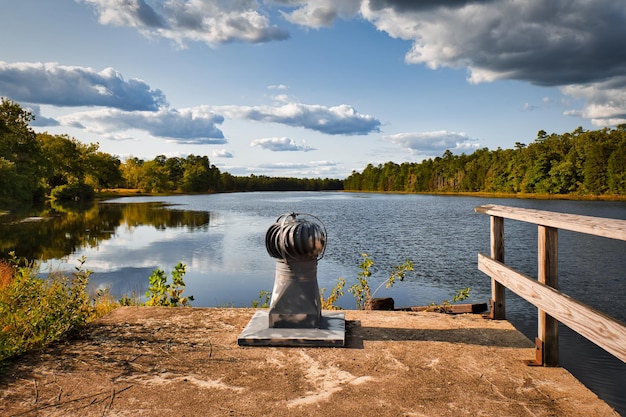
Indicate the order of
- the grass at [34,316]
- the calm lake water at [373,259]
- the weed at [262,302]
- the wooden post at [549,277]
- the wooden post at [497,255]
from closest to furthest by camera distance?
the wooden post at [549,277] → the grass at [34,316] → the wooden post at [497,255] → the weed at [262,302] → the calm lake water at [373,259]

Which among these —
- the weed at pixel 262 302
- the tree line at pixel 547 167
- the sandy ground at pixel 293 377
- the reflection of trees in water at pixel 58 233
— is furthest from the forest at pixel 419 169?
the sandy ground at pixel 293 377

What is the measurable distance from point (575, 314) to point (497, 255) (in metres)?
2.18

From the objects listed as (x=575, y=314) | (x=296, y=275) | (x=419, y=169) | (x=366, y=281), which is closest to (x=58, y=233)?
(x=366, y=281)

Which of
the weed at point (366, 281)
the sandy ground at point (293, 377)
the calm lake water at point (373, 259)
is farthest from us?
the calm lake water at point (373, 259)

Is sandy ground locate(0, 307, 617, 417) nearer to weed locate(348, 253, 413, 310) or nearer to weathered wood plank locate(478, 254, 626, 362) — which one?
weathered wood plank locate(478, 254, 626, 362)

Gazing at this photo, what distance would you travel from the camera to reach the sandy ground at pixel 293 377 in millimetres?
3559

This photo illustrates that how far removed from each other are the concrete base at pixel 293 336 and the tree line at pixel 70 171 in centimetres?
4305

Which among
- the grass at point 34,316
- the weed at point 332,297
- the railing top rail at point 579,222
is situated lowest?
the weed at point 332,297

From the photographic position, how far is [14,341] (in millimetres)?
4793

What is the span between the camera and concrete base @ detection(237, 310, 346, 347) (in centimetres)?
495

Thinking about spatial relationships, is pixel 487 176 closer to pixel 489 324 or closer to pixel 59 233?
pixel 59 233

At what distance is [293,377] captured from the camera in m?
4.14

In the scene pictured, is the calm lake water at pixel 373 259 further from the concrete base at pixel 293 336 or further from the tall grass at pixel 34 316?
the concrete base at pixel 293 336

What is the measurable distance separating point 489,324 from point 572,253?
1672 centimetres
